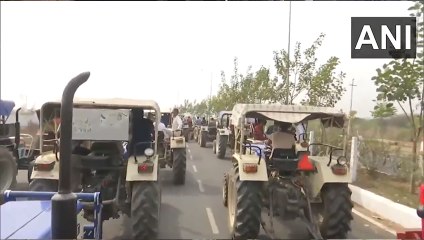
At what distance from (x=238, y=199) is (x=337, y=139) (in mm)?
8904

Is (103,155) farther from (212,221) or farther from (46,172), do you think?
(212,221)

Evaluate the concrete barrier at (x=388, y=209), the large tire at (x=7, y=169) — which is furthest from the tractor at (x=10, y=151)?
the concrete barrier at (x=388, y=209)

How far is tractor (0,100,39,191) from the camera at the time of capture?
9.73 m

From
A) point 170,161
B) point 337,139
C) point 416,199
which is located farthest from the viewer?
point 337,139

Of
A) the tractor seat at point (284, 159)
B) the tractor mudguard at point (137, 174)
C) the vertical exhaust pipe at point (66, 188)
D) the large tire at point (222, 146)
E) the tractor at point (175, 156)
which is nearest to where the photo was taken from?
the vertical exhaust pipe at point (66, 188)

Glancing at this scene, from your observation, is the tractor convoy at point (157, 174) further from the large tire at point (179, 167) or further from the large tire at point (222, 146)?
the large tire at point (222, 146)

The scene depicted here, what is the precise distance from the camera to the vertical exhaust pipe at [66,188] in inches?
69.3

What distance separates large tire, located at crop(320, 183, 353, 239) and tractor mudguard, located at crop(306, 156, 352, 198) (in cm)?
12

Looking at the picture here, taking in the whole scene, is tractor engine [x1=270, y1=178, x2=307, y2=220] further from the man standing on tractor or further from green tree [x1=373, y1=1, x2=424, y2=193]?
green tree [x1=373, y1=1, x2=424, y2=193]

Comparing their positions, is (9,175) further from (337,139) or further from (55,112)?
(337,139)

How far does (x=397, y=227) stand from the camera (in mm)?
7746

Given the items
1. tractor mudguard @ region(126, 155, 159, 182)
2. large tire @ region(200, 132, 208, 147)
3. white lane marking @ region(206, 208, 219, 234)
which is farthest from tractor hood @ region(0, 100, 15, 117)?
large tire @ region(200, 132, 208, 147)

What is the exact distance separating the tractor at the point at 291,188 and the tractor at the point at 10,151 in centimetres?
560

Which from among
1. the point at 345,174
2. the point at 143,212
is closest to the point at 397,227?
the point at 345,174
